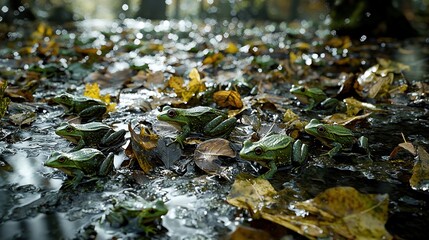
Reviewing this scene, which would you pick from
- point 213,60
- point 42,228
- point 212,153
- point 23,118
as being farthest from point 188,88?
point 42,228

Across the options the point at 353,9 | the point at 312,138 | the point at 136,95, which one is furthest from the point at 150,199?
the point at 353,9

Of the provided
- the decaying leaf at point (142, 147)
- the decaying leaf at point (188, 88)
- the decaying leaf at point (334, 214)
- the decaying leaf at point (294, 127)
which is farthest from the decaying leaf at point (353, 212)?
the decaying leaf at point (188, 88)

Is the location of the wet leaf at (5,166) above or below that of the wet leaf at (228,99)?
below

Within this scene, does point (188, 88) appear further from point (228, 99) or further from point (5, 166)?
point (5, 166)

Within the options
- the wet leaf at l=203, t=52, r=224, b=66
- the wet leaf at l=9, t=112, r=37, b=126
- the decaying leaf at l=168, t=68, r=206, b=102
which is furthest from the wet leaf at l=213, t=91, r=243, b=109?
the wet leaf at l=203, t=52, r=224, b=66

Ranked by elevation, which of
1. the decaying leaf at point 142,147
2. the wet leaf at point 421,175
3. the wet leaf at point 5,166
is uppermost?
the decaying leaf at point 142,147

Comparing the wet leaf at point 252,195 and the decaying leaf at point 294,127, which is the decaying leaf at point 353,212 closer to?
the wet leaf at point 252,195

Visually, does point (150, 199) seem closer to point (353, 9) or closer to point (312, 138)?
point (312, 138)
